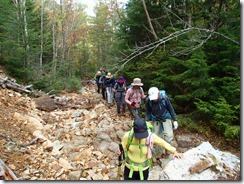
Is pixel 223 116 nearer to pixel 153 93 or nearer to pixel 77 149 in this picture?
pixel 153 93

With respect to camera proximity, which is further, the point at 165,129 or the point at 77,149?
the point at 77,149

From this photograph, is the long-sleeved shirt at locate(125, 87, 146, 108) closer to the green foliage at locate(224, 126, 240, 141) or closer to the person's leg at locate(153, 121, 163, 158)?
the person's leg at locate(153, 121, 163, 158)

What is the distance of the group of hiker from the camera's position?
323 cm

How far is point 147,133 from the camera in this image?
318cm

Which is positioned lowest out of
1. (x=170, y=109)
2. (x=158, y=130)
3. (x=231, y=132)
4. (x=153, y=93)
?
(x=231, y=132)

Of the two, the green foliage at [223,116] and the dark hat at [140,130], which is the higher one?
the dark hat at [140,130]

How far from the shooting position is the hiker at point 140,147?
3156mm

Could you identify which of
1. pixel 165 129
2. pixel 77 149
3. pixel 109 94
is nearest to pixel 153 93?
pixel 165 129

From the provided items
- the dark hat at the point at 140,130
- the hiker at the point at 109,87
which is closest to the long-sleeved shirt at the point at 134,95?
the dark hat at the point at 140,130

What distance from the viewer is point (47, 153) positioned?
223 inches

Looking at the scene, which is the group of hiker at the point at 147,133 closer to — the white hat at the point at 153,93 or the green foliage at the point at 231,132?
the white hat at the point at 153,93

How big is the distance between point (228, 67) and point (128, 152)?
419 centimetres

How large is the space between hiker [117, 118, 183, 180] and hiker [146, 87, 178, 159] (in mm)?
1467

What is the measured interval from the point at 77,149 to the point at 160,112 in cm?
244
